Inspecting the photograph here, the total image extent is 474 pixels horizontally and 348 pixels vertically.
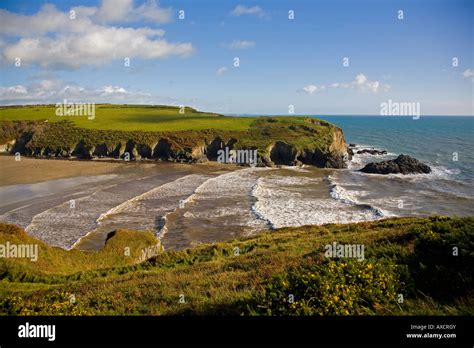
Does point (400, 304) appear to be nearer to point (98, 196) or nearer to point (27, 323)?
point (27, 323)

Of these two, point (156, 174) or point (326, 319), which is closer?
point (326, 319)

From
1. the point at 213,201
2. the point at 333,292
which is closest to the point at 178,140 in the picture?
the point at 213,201

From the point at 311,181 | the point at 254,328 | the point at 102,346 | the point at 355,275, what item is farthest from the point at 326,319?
the point at 311,181

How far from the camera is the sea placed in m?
35.7

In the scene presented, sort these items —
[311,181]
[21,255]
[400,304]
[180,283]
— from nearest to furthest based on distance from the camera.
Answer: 1. [400,304]
2. [180,283]
3. [21,255]
4. [311,181]

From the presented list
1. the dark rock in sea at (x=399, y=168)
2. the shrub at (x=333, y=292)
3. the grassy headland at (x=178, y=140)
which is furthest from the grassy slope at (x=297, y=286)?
the grassy headland at (x=178, y=140)

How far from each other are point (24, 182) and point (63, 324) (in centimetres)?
5777

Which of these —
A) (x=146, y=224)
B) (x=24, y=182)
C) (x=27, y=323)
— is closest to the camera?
(x=27, y=323)

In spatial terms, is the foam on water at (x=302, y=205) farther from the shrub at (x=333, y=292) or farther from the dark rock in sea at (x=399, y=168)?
the shrub at (x=333, y=292)

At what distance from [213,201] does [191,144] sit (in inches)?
1549

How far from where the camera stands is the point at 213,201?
46656 mm

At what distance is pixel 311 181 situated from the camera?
202ft

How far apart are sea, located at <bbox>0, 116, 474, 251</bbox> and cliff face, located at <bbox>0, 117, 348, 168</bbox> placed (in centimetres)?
861

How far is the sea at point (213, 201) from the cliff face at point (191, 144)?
8607 millimetres
